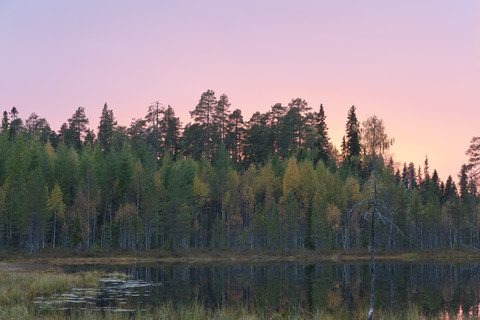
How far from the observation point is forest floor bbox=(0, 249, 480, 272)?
76688 millimetres

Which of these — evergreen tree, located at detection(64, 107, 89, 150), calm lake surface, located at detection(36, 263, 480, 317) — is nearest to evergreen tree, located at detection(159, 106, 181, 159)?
evergreen tree, located at detection(64, 107, 89, 150)

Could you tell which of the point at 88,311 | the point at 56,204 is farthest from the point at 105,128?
the point at 88,311

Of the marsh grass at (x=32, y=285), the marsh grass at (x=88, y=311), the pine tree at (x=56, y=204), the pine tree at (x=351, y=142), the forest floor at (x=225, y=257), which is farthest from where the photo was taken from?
the pine tree at (x=351, y=142)

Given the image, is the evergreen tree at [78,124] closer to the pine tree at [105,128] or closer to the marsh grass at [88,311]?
the pine tree at [105,128]

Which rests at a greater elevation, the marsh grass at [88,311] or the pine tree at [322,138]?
the pine tree at [322,138]

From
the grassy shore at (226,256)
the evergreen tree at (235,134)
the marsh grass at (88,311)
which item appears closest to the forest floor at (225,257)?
the grassy shore at (226,256)

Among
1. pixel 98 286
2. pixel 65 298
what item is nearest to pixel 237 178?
pixel 98 286

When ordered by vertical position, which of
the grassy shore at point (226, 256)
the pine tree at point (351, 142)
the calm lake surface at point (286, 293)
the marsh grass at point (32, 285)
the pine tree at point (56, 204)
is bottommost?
the grassy shore at point (226, 256)

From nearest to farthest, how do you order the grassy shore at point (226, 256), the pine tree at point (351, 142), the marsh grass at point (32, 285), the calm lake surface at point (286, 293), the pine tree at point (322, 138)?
the marsh grass at point (32, 285), the calm lake surface at point (286, 293), the grassy shore at point (226, 256), the pine tree at point (351, 142), the pine tree at point (322, 138)

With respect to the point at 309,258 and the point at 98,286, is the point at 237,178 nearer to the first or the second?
the point at 309,258

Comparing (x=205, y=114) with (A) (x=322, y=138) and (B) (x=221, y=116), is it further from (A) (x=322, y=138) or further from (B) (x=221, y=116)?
(A) (x=322, y=138)

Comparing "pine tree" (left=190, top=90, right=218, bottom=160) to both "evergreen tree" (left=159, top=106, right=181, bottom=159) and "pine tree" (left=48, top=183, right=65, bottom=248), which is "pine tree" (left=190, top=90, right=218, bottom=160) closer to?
"evergreen tree" (left=159, top=106, right=181, bottom=159)

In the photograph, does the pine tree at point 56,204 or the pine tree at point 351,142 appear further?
the pine tree at point 351,142

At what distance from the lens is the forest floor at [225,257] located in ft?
Result: 252
